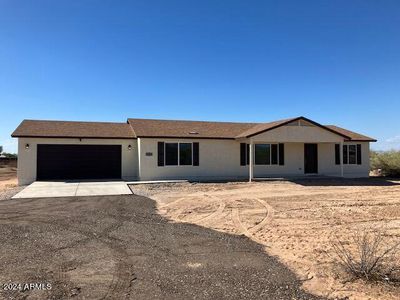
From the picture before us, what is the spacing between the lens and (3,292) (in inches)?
176

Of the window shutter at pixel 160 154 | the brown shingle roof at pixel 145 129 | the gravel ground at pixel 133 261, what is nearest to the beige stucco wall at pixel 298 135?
the brown shingle roof at pixel 145 129

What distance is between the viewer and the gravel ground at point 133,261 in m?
4.66

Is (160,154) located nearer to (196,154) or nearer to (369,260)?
(196,154)

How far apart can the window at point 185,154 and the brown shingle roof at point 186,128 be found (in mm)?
662

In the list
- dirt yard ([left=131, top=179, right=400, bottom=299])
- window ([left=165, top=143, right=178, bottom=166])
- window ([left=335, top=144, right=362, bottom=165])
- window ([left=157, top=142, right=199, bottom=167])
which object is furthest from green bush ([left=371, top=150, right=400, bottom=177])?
window ([left=165, top=143, right=178, bottom=166])

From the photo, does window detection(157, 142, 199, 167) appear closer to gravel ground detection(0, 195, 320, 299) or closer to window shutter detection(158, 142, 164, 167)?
window shutter detection(158, 142, 164, 167)

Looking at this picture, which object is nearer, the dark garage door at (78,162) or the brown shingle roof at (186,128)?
the dark garage door at (78,162)

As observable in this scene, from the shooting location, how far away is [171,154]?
20609 mm

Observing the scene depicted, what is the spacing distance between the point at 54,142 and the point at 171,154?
6.67 metres

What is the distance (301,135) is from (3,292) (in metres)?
18.5

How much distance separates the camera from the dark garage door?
19734mm

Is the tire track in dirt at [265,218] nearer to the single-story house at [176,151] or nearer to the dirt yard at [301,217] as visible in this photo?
the dirt yard at [301,217]

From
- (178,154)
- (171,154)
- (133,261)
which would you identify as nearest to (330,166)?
(178,154)

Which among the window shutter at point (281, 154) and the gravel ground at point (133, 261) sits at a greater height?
the window shutter at point (281, 154)
